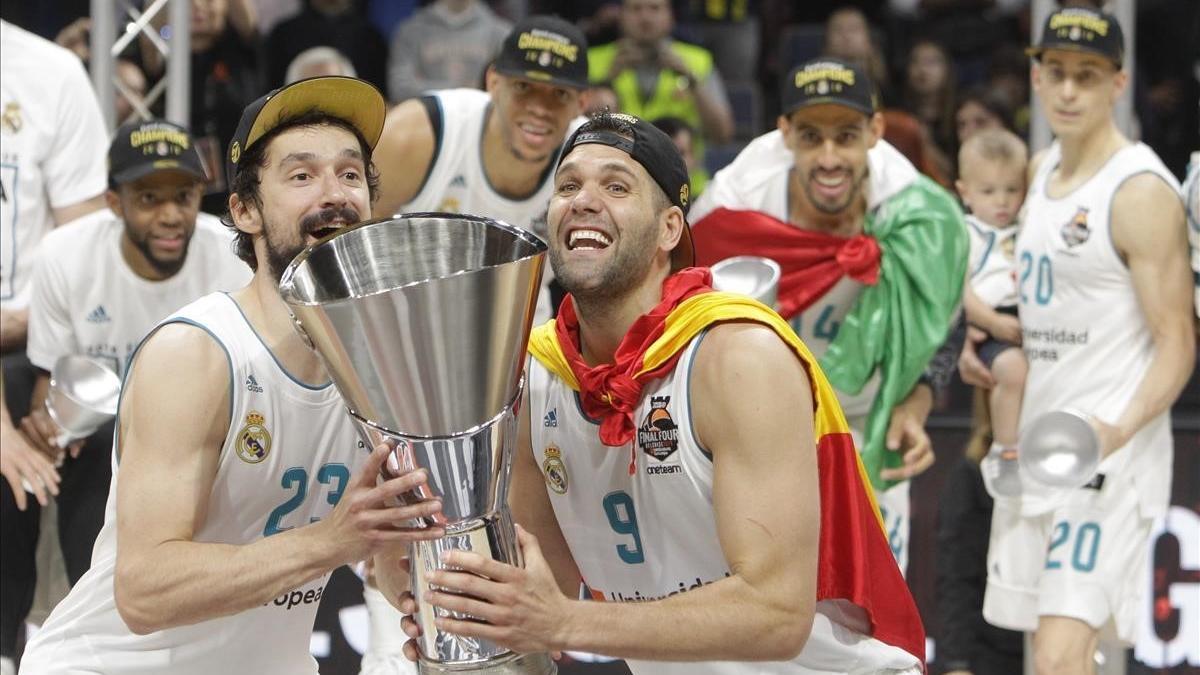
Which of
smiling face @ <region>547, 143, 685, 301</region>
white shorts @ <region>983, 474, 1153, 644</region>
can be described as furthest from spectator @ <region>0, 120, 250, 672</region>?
white shorts @ <region>983, 474, 1153, 644</region>

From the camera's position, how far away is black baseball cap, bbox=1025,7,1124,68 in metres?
5.53

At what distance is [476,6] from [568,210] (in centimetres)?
522

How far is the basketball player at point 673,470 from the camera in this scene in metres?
3.07

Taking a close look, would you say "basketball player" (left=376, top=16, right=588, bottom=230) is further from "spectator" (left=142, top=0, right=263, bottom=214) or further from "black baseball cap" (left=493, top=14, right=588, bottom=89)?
"spectator" (left=142, top=0, right=263, bottom=214)

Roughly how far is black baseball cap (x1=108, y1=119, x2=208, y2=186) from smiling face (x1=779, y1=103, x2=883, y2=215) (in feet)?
6.19

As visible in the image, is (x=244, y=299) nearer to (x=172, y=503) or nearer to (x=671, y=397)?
(x=172, y=503)

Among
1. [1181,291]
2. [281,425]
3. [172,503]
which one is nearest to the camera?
[172,503]

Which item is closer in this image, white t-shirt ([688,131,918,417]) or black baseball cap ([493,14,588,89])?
black baseball cap ([493,14,588,89])

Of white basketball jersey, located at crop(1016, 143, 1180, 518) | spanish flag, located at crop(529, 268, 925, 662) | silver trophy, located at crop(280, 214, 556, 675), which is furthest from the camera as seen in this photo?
white basketball jersey, located at crop(1016, 143, 1180, 518)

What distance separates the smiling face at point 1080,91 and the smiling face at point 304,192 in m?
2.81

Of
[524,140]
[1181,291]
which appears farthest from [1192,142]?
[524,140]

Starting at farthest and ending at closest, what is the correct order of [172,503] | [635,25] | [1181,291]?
[635,25] → [1181,291] → [172,503]

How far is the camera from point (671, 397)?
337 cm

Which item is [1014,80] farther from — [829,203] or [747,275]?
[747,275]
